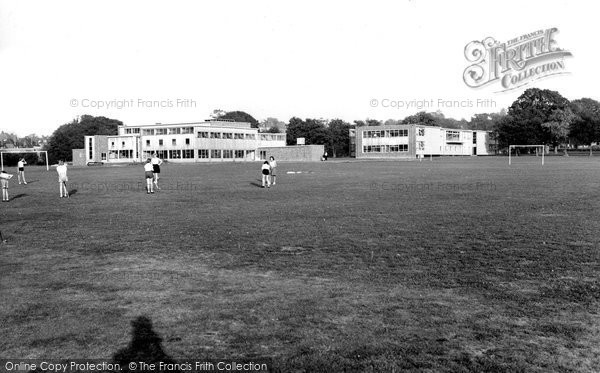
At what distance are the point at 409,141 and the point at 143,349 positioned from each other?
108 m

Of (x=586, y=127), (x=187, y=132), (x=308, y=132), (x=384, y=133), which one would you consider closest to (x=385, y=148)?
(x=384, y=133)

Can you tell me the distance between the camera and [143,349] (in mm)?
5879

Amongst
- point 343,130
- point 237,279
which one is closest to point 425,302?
point 237,279

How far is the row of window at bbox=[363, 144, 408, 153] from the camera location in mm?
111300

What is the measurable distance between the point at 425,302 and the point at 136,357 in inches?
168

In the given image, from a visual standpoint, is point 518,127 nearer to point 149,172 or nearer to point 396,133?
point 396,133

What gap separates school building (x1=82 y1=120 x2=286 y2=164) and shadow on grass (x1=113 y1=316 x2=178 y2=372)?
94.9 meters

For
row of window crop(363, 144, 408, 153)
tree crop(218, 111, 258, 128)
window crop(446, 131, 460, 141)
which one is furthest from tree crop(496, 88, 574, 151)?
tree crop(218, 111, 258, 128)

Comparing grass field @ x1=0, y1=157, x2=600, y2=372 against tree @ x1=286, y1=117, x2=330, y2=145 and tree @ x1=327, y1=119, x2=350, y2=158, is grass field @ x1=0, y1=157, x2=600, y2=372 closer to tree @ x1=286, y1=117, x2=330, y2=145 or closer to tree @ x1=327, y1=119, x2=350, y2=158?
tree @ x1=286, y1=117, x2=330, y2=145

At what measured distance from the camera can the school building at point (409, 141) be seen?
4304 inches

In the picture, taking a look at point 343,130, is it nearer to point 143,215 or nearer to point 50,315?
point 143,215

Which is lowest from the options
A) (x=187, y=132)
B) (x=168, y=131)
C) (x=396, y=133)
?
(x=396, y=133)

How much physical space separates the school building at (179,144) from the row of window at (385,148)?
24.3 meters

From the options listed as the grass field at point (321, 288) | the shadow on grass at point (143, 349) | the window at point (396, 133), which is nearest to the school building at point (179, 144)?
the window at point (396, 133)
